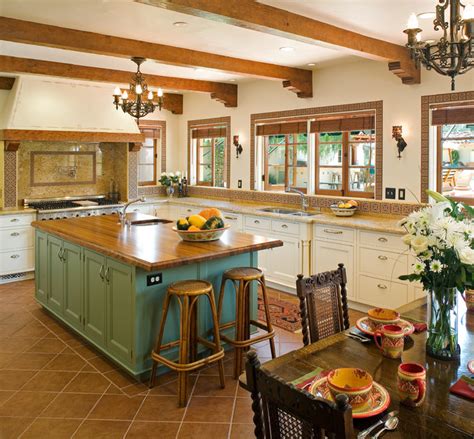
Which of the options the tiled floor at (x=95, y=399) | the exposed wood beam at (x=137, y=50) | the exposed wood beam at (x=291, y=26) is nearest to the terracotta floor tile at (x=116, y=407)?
the tiled floor at (x=95, y=399)

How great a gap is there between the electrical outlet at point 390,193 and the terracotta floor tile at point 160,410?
10.6 ft

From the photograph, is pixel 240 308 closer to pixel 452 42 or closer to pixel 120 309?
pixel 120 309

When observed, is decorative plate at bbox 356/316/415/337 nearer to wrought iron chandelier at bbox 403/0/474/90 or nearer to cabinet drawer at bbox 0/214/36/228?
wrought iron chandelier at bbox 403/0/474/90

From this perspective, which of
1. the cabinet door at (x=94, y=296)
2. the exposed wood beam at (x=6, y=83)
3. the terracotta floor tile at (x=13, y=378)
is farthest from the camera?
the exposed wood beam at (x=6, y=83)

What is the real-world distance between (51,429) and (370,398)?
81.5 inches

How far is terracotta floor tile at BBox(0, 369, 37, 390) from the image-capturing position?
327 cm

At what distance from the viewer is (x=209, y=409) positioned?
2.97 metres

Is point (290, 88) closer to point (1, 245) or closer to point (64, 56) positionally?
point (64, 56)

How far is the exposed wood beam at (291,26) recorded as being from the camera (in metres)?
2.86

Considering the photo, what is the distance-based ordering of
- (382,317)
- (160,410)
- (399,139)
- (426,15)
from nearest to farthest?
1. (382,317)
2. (160,410)
3. (426,15)
4. (399,139)

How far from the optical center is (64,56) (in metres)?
5.13

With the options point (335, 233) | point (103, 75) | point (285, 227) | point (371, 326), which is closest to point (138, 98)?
point (103, 75)

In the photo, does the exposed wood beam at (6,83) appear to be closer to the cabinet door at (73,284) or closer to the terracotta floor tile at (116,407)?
the cabinet door at (73,284)

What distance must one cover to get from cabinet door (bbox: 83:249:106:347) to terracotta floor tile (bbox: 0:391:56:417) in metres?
0.63
